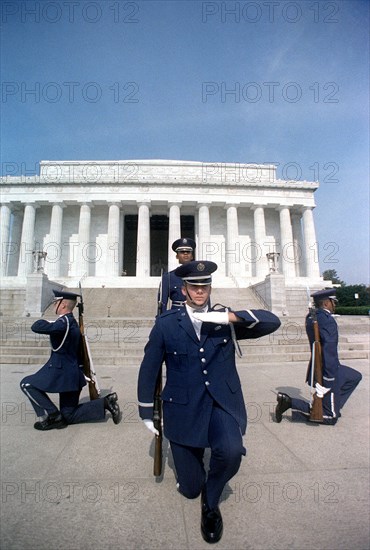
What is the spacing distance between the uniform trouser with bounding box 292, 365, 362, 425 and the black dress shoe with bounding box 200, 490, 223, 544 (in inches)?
109

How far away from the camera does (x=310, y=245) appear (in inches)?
1544

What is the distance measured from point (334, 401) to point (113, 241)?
35.0 meters

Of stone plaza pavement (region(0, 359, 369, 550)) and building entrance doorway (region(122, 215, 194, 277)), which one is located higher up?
building entrance doorway (region(122, 215, 194, 277))

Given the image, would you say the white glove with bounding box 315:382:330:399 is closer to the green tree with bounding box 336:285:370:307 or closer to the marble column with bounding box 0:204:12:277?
the marble column with bounding box 0:204:12:277

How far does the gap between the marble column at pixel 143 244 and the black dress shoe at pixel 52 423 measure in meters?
31.2

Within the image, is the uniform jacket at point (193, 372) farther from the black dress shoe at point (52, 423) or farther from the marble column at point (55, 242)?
the marble column at point (55, 242)

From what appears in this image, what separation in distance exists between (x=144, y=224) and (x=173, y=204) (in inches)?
174

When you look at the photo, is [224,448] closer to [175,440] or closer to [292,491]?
[175,440]

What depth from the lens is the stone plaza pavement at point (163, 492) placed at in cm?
228

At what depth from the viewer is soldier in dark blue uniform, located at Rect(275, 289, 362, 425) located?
465 cm

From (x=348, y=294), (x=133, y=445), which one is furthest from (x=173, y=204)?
(x=133, y=445)

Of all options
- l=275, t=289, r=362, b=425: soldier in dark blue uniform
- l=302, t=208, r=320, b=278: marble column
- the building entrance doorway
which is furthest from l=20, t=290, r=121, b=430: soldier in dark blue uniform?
the building entrance doorway

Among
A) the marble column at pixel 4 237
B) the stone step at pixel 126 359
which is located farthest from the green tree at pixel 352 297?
the marble column at pixel 4 237

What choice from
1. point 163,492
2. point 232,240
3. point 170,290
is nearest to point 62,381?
point 170,290
